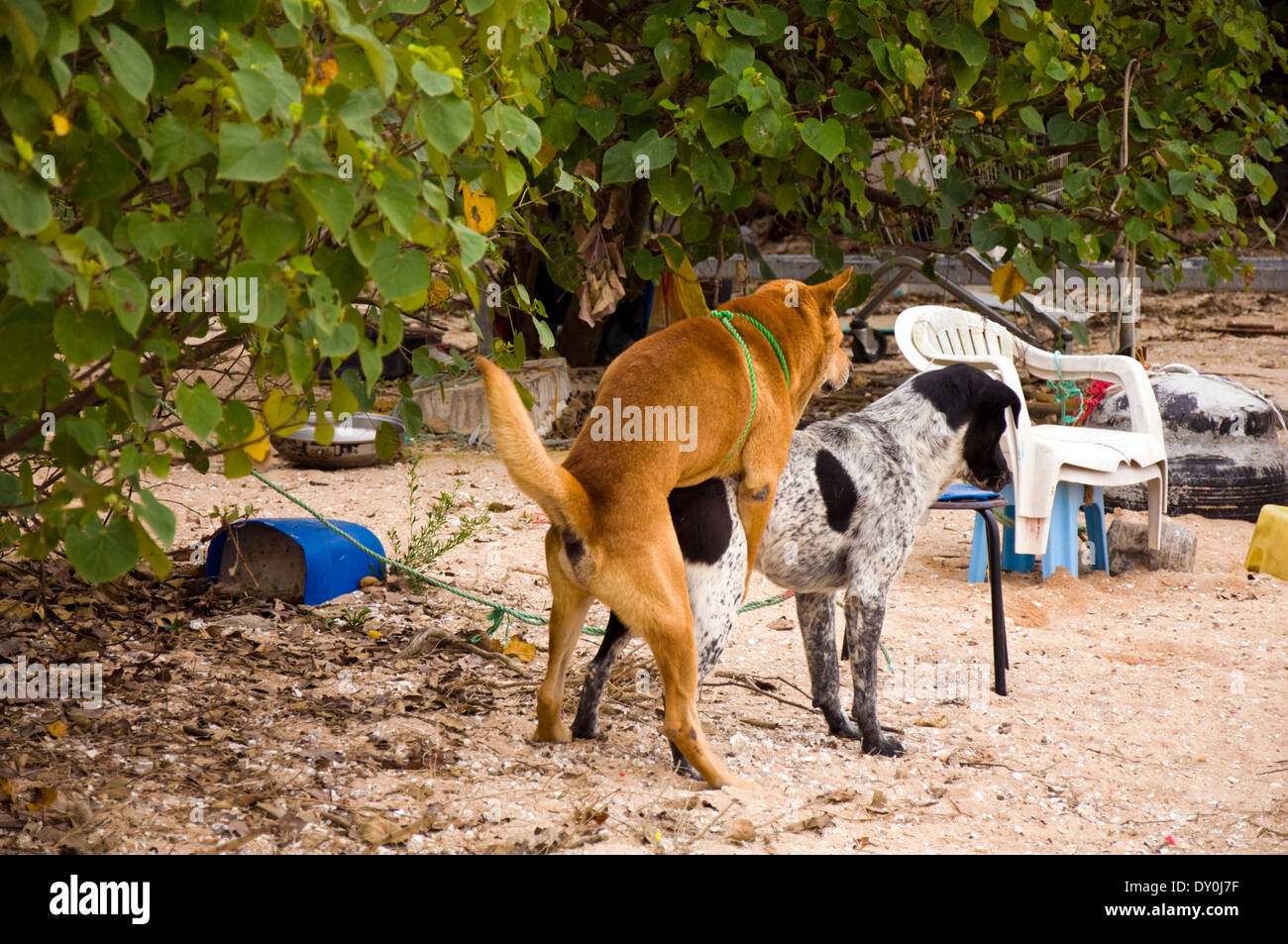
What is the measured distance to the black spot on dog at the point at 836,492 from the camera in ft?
12.1

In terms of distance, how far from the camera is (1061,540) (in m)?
5.77

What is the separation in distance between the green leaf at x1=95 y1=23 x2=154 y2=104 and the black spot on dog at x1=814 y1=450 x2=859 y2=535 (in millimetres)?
2372

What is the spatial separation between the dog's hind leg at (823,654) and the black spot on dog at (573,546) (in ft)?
3.67

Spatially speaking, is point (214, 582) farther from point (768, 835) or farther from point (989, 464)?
point (989, 464)

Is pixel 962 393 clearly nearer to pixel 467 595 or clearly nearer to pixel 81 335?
pixel 467 595

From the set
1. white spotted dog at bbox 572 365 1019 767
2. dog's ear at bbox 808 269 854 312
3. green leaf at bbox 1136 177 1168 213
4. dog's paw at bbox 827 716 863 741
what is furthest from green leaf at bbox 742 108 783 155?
green leaf at bbox 1136 177 1168 213

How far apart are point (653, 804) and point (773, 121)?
2.26m

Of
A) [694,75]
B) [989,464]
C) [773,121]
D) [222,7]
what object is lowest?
[989,464]

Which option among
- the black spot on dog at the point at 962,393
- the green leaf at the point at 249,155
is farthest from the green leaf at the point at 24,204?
the black spot on dog at the point at 962,393

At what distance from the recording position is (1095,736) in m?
4.01

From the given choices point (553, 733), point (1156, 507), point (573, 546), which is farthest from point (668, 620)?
point (1156, 507)

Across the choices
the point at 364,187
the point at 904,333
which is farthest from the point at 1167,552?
the point at 364,187

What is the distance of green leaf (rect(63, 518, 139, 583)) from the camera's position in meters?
2.06

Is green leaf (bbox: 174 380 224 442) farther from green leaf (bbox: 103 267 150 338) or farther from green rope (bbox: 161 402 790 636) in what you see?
green rope (bbox: 161 402 790 636)
